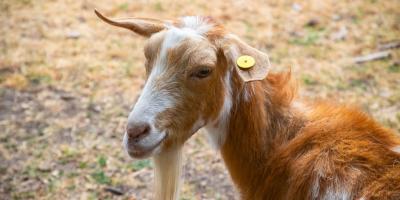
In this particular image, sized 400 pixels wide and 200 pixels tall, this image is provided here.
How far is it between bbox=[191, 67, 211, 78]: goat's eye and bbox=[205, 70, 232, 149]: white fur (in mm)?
172

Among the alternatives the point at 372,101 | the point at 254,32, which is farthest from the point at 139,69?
the point at 372,101

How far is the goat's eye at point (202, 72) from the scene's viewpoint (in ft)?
9.46

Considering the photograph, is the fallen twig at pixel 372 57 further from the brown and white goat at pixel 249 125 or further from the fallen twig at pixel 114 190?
the fallen twig at pixel 114 190

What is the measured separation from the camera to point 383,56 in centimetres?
A: 636

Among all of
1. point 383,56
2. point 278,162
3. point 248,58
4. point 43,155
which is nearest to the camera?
point 248,58

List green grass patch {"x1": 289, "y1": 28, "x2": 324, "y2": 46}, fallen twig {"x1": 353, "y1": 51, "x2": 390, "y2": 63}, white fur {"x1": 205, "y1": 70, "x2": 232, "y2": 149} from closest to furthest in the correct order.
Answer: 1. white fur {"x1": 205, "y1": 70, "x2": 232, "y2": 149}
2. fallen twig {"x1": 353, "y1": 51, "x2": 390, "y2": 63}
3. green grass patch {"x1": 289, "y1": 28, "x2": 324, "y2": 46}

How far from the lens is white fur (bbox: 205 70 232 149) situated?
10.1 ft

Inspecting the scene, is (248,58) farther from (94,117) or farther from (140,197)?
(94,117)

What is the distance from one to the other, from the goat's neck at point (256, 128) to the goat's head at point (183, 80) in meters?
0.16

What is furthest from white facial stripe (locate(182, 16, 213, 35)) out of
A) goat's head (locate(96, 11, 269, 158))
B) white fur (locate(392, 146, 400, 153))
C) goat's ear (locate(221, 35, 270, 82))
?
white fur (locate(392, 146, 400, 153))

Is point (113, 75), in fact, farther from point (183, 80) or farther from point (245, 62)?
point (245, 62)

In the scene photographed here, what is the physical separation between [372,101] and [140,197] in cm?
291

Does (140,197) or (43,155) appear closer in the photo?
(140,197)

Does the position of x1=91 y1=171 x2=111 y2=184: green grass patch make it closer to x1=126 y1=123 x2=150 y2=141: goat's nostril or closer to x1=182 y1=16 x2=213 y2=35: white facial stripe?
x1=126 y1=123 x2=150 y2=141: goat's nostril
